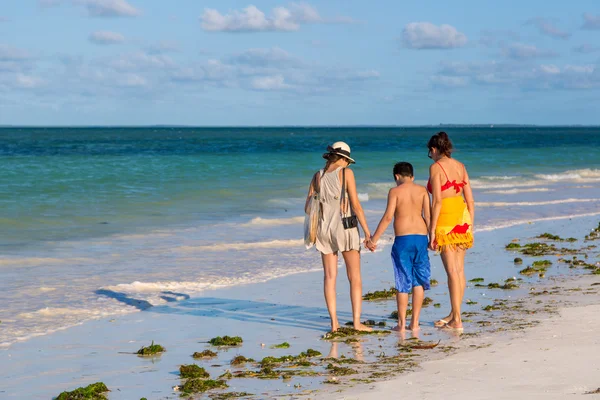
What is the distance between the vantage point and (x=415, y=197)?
23.7 feet

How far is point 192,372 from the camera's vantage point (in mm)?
5910

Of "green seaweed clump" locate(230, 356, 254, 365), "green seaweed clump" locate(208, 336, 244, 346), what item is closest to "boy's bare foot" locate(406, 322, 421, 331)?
"green seaweed clump" locate(208, 336, 244, 346)

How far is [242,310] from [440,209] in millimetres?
2536

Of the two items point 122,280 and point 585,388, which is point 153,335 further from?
point 585,388

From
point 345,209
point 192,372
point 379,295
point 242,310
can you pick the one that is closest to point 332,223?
point 345,209

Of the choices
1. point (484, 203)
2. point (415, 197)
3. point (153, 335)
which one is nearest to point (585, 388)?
point (415, 197)

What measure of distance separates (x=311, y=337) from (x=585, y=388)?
9.42 ft

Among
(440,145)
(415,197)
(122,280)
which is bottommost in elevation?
(122,280)

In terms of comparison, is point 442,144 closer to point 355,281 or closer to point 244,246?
point 355,281

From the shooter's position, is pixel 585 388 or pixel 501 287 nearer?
pixel 585 388

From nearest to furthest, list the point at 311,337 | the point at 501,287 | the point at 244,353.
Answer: the point at 244,353, the point at 311,337, the point at 501,287

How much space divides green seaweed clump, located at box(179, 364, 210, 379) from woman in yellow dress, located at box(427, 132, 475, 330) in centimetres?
256

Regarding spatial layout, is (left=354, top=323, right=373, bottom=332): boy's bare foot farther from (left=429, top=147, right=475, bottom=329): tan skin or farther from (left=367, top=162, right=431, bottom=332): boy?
(left=429, top=147, right=475, bottom=329): tan skin

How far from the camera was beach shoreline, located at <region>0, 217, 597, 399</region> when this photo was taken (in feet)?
18.9
